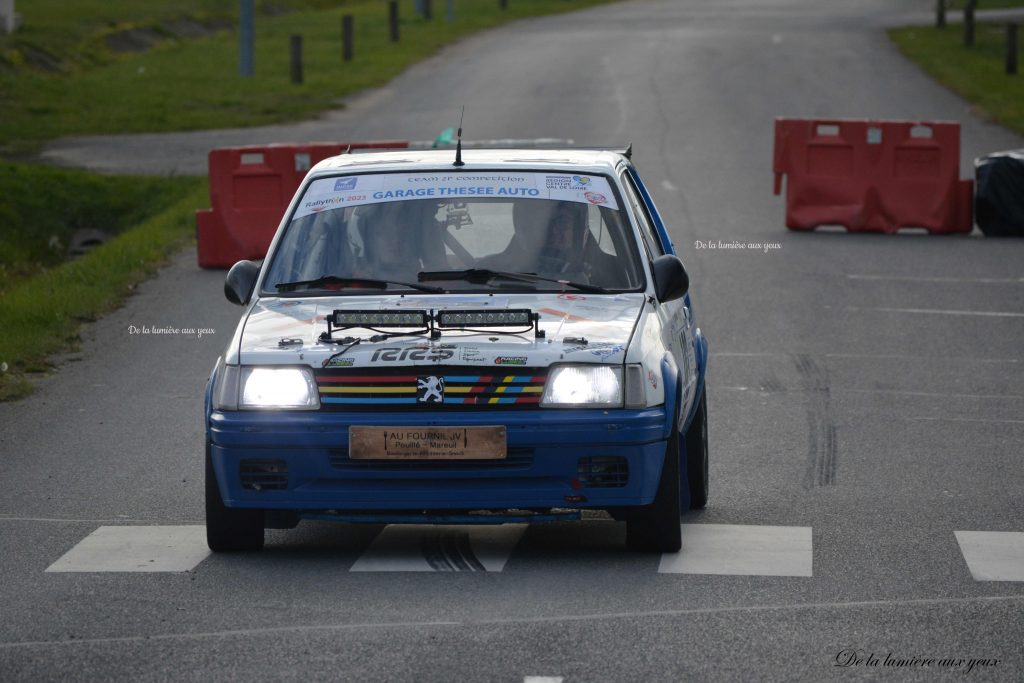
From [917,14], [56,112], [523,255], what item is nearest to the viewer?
[523,255]

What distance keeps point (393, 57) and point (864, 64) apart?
9.98 meters

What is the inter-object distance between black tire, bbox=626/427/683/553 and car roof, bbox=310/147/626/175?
65.7 inches

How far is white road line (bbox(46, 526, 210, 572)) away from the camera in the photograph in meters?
7.42

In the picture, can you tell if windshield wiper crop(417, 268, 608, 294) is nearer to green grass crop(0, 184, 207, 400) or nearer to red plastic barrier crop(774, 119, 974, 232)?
green grass crop(0, 184, 207, 400)

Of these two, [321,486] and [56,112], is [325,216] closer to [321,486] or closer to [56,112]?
[321,486]

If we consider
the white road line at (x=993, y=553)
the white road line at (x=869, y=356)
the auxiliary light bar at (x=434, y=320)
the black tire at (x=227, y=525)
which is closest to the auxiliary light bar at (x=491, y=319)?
the auxiliary light bar at (x=434, y=320)

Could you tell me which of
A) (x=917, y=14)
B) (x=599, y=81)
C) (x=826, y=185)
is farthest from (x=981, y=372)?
(x=917, y=14)

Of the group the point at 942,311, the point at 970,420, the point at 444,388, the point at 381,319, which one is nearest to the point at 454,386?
the point at 444,388

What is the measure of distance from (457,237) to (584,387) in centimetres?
132

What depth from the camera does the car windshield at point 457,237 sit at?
8117mm

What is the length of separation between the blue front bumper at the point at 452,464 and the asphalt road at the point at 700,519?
30 centimetres

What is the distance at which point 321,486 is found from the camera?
7.21 meters

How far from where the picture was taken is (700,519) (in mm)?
8367

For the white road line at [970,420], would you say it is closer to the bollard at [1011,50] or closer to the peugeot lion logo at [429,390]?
the peugeot lion logo at [429,390]
